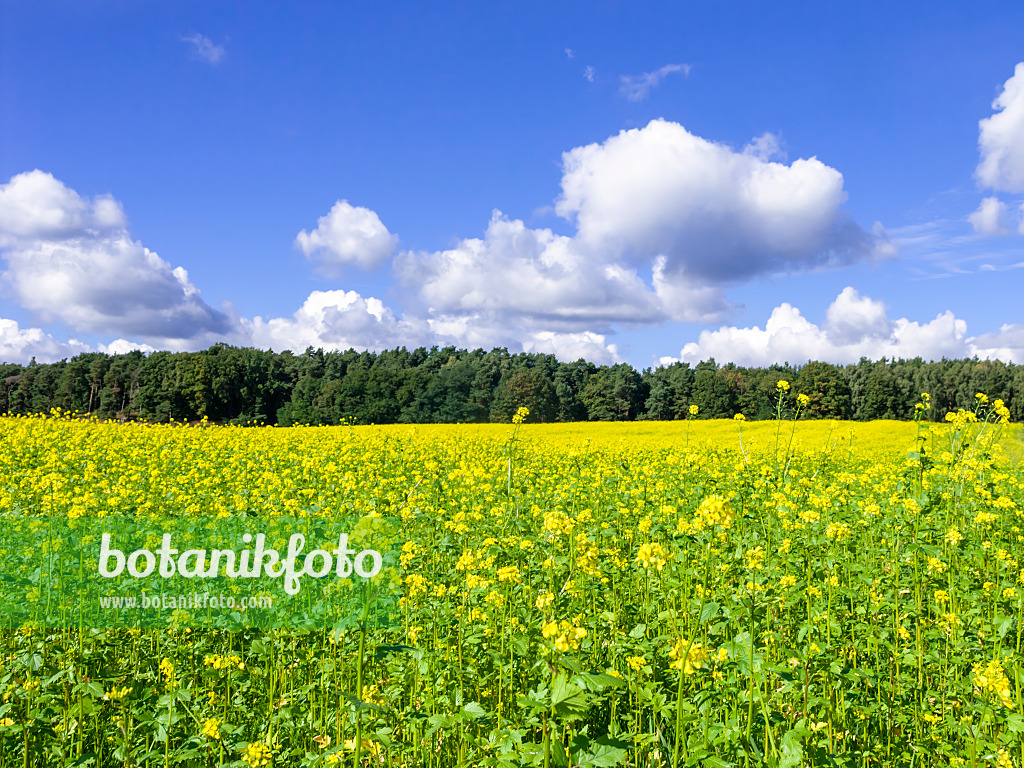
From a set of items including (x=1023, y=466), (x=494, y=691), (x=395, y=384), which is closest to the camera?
(x=494, y=691)

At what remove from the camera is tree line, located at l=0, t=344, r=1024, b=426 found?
59.6 metres

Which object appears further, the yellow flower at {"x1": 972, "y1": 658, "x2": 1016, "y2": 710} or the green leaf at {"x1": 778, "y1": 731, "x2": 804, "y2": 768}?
the yellow flower at {"x1": 972, "y1": 658, "x2": 1016, "y2": 710}

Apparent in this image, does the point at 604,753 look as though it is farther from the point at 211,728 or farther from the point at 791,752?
the point at 211,728

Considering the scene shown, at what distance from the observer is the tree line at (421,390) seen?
5962cm

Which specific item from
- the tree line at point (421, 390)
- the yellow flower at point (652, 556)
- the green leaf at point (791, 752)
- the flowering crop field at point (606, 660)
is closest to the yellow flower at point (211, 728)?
the flowering crop field at point (606, 660)

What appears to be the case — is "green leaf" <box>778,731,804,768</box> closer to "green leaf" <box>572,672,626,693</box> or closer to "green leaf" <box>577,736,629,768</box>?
"green leaf" <box>577,736,629,768</box>

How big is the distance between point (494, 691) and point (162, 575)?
3188 millimetres

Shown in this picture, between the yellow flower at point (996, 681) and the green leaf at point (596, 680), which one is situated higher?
the green leaf at point (596, 680)

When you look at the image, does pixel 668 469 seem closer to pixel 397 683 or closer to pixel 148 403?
pixel 397 683

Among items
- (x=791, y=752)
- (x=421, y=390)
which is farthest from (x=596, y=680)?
(x=421, y=390)

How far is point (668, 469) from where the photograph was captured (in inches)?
387

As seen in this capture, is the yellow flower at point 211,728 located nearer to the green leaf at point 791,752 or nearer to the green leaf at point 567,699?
the green leaf at point 567,699

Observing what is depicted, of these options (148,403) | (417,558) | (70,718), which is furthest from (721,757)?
(148,403)

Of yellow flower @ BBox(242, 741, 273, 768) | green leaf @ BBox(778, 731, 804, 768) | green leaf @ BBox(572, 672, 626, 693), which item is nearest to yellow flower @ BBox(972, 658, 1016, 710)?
green leaf @ BBox(778, 731, 804, 768)
